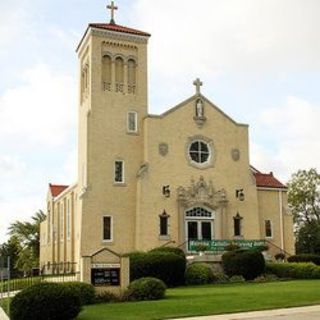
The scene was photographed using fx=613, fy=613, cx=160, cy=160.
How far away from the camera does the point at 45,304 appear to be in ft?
58.7

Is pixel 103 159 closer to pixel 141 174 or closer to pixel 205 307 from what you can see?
pixel 141 174

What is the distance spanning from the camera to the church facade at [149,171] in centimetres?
4128

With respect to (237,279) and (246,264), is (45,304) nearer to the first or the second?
(237,279)

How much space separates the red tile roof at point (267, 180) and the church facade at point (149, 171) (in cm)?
20

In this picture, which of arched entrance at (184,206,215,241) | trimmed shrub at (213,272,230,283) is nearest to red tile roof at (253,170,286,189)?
arched entrance at (184,206,215,241)

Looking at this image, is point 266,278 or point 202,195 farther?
point 202,195

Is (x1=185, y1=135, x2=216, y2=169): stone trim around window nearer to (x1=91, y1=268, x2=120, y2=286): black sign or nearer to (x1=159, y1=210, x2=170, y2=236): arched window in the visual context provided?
(x1=159, y1=210, x2=170, y2=236): arched window

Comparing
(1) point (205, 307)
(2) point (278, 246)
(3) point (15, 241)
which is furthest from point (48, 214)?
(1) point (205, 307)

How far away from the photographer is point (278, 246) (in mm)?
45562

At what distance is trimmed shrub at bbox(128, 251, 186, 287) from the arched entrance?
9330 mm

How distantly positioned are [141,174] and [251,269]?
10.7m

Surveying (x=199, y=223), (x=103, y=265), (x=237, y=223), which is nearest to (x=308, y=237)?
(x=237, y=223)

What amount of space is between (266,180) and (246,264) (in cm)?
1354

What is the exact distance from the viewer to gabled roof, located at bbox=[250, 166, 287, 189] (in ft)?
153
